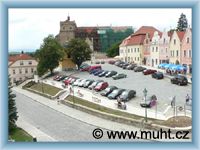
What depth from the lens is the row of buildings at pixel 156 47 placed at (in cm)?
3745

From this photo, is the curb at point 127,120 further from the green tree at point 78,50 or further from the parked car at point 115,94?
the green tree at point 78,50

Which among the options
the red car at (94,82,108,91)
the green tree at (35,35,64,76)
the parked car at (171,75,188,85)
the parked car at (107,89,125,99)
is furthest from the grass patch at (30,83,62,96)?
the parked car at (171,75,188,85)

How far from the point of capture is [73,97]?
31109 mm

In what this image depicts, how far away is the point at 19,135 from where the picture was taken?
21.0m

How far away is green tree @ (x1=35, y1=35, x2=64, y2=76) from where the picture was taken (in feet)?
145

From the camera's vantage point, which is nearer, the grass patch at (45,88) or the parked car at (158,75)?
the parked car at (158,75)

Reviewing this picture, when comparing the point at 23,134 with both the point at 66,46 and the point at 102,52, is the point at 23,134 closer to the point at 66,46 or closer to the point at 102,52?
the point at 66,46

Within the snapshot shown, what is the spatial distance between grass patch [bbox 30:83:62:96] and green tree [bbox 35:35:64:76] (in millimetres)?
1943

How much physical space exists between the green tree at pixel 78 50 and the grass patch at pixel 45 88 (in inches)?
228

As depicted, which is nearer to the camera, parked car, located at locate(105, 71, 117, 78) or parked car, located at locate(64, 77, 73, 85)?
parked car, located at locate(64, 77, 73, 85)

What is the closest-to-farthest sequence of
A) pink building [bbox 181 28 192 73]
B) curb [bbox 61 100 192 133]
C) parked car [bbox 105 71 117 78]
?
curb [bbox 61 100 192 133]
pink building [bbox 181 28 192 73]
parked car [bbox 105 71 117 78]

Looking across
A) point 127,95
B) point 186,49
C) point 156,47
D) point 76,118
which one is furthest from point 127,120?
point 156,47

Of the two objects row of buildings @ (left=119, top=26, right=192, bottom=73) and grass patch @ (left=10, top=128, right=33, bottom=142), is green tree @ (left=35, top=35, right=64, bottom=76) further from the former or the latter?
grass patch @ (left=10, top=128, right=33, bottom=142)

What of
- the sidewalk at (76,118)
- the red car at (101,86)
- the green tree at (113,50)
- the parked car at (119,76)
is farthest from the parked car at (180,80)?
the green tree at (113,50)
